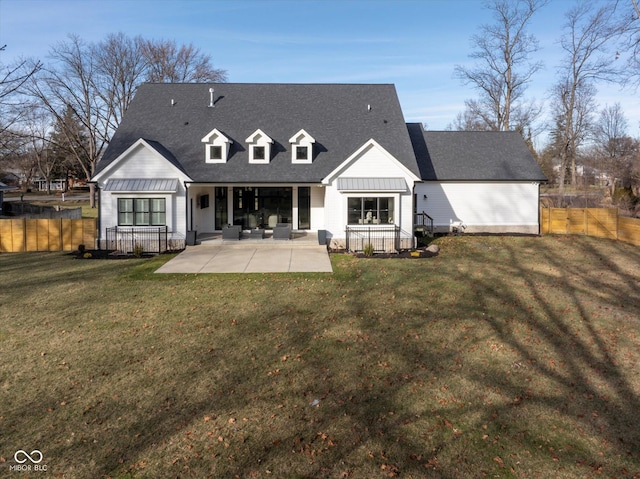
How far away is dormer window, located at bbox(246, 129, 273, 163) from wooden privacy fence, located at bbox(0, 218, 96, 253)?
849 centimetres

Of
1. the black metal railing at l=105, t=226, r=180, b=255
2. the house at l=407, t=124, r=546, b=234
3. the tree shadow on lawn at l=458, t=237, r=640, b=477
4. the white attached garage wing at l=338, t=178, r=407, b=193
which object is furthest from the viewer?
the house at l=407, t=124, r=546, b=234

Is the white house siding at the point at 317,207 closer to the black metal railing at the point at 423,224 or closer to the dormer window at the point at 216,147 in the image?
the dormer window at the point at 216,147

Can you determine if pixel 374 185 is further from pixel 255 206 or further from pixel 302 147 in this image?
pixel 255 206

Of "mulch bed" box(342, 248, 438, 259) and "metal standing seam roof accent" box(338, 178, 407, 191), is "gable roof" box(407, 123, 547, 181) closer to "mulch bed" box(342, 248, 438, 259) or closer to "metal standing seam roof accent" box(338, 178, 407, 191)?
"metal standing seam roof accent" box(338, 178, 407, 191)

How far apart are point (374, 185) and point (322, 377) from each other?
13694 millimetres

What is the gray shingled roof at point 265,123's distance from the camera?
22578mm

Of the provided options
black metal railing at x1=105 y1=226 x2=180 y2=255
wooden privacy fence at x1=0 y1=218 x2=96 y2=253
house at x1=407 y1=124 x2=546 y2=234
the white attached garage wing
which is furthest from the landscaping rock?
wooden privacy fence at x1=0 y1=218 x2=96 y2=253

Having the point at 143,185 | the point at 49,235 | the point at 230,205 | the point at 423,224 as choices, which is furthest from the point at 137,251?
the point at 423,224

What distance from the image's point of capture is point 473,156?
26.9 m

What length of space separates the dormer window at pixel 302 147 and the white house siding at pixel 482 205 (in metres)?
7.04

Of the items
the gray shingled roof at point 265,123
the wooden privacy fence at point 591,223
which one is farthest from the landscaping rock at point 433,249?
the wooden privacy fence at point 591,223

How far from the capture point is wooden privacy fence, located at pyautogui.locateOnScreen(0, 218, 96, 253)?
21062 millimetres

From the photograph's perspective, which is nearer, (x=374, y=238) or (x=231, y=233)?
(x=374, y=238)

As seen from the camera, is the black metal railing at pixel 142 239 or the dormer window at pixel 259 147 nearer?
the black metal railing at pixel 142 239
